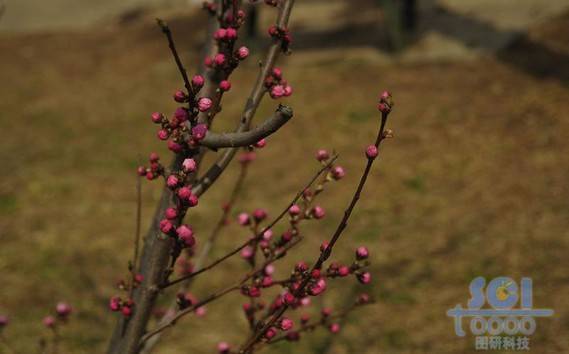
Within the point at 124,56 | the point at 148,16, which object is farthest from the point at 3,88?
the point at 148,16

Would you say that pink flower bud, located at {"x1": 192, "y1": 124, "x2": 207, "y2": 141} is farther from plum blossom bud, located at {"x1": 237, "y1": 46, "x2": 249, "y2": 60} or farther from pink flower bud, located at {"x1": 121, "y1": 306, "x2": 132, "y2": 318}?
pink flower bud, located at {"x1": 121, "y1": 306, "x2": 132, "y2": 318}

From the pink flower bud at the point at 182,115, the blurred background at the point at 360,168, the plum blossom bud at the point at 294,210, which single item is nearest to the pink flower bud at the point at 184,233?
the pink flower bud at the point at 182,115

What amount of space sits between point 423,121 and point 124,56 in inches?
304

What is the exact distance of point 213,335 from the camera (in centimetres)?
454

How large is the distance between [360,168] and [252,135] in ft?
17.7

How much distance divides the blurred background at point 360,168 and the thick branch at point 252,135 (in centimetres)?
297

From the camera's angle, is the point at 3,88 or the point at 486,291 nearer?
the point at 486,291

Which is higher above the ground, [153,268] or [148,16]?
[148,16]

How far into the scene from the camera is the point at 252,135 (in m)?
1.47

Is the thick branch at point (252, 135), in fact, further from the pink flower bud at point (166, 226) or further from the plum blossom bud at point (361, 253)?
the plum blossom bud at point (361, 253)

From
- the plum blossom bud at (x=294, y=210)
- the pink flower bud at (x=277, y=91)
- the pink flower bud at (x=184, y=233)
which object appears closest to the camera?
the pink flower bud at (x=184, y=233)

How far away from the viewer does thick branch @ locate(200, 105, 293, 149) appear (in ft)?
4.63

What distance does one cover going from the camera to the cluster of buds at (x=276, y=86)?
5.81 feet

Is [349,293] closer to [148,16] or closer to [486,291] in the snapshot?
[486,291]
